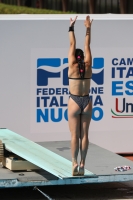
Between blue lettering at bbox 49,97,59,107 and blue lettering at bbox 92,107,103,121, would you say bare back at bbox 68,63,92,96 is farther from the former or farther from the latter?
blue lettering at bbox 92,107,103,121

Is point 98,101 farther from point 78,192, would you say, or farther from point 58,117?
point 78,192

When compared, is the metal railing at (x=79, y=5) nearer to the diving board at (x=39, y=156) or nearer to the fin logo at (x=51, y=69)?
the fin logo at (x=51, y=69)

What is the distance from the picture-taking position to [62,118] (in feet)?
40.7

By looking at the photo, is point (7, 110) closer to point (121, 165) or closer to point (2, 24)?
point (2, 24)

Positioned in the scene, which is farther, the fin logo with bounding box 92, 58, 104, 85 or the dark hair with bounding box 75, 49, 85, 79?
the fin logo with bounding box 92, 58, 104, 85

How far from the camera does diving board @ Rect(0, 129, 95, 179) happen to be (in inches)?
362

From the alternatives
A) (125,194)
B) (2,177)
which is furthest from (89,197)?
(2,177)

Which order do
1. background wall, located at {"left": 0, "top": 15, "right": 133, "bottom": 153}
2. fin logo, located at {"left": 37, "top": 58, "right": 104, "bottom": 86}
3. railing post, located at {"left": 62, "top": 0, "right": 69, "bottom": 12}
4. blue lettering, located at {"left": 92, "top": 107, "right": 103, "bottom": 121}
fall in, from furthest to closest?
railing post, located at {"left": 62, "top": 0, "right": 69, "bottom": 12}, blue lettering, located at {"left": 92, "top": 107, "right": 103, "bottom": 121}, fin logo, located at {"left": 37, "top": 58, "right": 104, "bottom": 86}, background wall, located at {"left": 0, "top": 15, "right": 133, "bottom": 153}

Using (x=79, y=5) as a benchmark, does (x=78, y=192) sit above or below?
below

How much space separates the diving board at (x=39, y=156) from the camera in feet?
30.1

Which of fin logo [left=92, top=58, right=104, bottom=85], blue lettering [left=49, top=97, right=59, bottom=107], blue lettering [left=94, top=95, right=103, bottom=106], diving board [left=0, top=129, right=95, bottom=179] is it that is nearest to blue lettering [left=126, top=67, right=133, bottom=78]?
A: fin logo [left=92, top=58, right=104, bottom=85]

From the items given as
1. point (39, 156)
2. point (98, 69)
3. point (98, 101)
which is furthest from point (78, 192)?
point (98, 69)

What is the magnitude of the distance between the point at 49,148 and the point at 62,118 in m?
1.11

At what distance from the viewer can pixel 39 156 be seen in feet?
32.3
